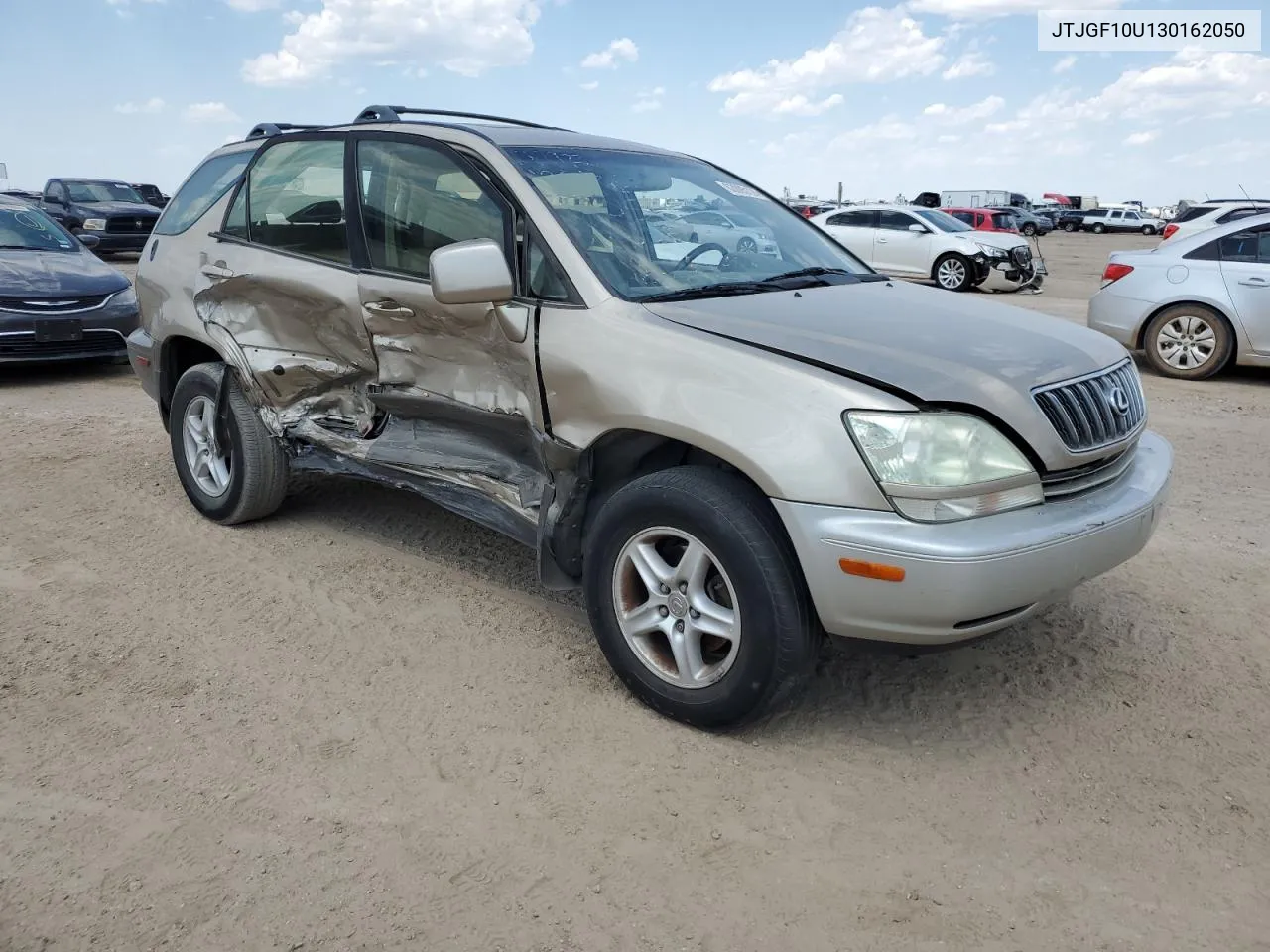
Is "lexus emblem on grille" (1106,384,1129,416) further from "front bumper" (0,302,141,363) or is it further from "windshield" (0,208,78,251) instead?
"windshield" (0,208,78,251)

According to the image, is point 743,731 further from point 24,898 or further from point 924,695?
point 24,898

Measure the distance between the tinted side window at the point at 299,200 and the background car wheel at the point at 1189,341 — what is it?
309 inches

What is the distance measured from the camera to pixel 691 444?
3.02 metres

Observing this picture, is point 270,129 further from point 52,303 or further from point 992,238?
point 992,238

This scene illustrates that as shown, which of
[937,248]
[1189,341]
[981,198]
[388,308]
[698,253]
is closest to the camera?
[698,253]

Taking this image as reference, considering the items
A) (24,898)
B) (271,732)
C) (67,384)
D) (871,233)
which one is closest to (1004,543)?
(271,732)

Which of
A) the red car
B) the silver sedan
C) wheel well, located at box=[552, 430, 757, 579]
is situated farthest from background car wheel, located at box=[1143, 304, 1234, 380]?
the red car

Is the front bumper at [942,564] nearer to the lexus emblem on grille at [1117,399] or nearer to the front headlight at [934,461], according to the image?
the front headlight at [934,461]

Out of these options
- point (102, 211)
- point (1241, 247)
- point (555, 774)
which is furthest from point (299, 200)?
point (102, 211)

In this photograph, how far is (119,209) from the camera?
2114 cm

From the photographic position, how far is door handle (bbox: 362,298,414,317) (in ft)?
12.6

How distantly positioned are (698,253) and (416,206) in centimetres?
110

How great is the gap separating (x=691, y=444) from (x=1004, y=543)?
90 cm

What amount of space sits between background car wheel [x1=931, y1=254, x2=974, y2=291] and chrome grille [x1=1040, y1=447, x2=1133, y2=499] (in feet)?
49.0
